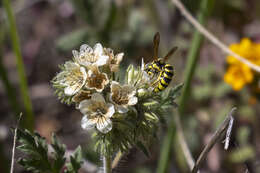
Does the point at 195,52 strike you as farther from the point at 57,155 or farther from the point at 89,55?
the point at 57,155

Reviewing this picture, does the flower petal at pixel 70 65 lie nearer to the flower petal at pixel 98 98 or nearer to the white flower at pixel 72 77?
the white flower at pixel 72 77

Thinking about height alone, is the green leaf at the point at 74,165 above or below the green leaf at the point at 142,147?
below

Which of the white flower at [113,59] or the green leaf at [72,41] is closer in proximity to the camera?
the white flower at [113,59]

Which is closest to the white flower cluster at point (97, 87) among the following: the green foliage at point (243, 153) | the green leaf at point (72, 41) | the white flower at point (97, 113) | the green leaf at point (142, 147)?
the white flower at point (97, 113)

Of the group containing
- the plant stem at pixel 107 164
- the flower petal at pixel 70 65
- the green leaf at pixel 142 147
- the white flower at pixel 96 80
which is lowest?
the plant stem at pixel 107 164

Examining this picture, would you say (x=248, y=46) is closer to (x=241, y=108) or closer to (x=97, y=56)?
(x=241, y=108)

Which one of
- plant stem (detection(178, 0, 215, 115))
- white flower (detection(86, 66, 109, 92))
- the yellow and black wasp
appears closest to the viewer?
white flower (detection(86, 66, 109, 92))

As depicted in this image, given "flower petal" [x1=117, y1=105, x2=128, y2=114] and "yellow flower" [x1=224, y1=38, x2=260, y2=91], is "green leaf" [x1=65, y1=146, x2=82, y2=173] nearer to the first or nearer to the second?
"flower petal" [x1=117, y1=105, x2=128, y2=114]

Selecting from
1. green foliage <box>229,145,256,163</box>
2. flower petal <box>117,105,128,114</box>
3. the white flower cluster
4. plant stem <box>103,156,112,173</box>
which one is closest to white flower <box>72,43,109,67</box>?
the white flower cluster

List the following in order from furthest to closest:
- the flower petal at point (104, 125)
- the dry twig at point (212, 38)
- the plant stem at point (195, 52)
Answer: the plant stem at point (195, 52) < the dry twig at point (212, 38) < the flower petal at point (104, 125)
